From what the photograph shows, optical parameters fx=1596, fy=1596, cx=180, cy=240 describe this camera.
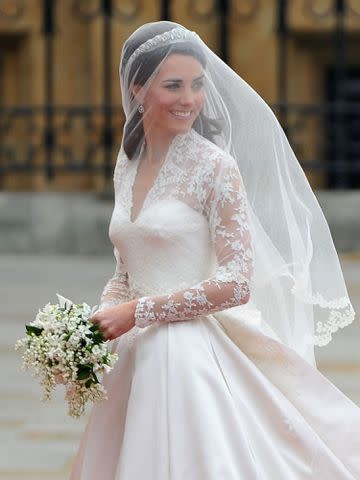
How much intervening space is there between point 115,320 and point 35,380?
12.8 feet

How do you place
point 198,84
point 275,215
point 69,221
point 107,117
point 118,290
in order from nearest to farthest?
1. point 198,84
2. point 118,290
3. point 275,215
4. point 107,117
5. point 69,221

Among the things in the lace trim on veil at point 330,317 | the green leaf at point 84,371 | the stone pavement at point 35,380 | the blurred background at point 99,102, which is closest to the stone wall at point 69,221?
the blurred background at point 99,102

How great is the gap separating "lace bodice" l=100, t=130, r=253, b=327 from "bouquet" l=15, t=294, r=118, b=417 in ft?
0.46

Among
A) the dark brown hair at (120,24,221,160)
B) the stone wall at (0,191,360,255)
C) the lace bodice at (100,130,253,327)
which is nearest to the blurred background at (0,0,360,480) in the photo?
the stone wall at (0,191,360,255)

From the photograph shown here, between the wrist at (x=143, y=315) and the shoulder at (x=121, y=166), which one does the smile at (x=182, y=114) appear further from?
the wrist at (x=143, y=315)

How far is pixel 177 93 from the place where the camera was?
415cm

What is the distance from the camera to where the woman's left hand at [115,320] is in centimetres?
406

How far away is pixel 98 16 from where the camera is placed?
12570 millimetres

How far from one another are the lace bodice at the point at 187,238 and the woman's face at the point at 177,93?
0.24 ft

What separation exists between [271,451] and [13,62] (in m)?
9.51

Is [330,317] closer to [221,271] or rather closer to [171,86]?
[221,271]

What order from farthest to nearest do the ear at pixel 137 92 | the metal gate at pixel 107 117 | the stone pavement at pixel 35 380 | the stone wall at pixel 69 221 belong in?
the stone wall at pixel 69 221, the metal gate at pixel 107 117, the stone pavement at pixel 35 380, the ear at pixel 137 92

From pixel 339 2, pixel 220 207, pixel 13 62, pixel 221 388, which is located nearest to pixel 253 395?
pixel 221 388

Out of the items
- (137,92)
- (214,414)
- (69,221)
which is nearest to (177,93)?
(137,92)
